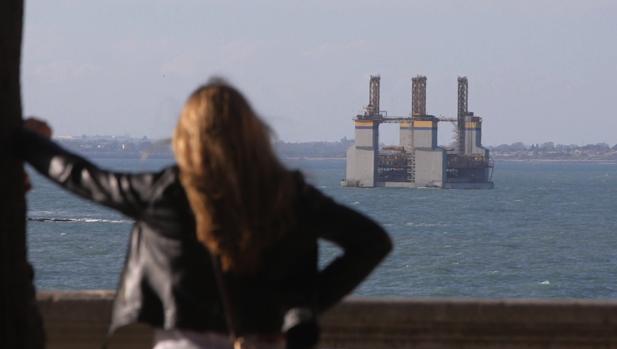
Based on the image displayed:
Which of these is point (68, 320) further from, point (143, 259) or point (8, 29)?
point (143, 259)

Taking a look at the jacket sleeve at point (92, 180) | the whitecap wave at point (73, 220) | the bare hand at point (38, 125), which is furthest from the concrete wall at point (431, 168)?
the jacket sleeve at point (92, 180)

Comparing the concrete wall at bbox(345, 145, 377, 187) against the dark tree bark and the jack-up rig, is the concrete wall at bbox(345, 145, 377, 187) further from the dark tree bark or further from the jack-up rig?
the dark tree bark

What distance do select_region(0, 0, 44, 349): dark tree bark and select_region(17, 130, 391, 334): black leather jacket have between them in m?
A: 0.59

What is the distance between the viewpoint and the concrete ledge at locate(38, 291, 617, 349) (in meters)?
5.55

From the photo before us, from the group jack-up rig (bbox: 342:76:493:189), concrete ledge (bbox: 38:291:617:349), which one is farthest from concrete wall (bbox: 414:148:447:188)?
concrete ledge (bbox: 38:291:617:349)

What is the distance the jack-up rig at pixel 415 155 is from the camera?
169000mm

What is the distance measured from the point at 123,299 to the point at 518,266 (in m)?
75.0

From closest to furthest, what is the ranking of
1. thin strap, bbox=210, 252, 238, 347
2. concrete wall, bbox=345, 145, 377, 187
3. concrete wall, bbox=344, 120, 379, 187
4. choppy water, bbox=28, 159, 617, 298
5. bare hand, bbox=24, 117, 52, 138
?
A: thin strap, bbox=210, 252, 238, 347 → bare hand, bbox=24, 117, 52, 138 → choppy water, bbox=28, 159, 617, 298 → concrete wall, bbox=345, 145, 377, 187 → concrete wall, bbox=344, 120, 379, 187

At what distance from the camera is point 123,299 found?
2.96 m

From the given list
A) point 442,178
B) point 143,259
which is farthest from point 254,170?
point 442,178

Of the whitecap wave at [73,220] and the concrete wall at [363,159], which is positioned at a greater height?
the concrete wall at [363,159]

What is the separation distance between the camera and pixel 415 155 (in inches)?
6757

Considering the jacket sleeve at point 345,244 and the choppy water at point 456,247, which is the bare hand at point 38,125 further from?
the choppy water at point 456,247

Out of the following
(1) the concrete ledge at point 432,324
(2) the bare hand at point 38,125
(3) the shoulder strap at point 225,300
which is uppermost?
(2) the bare hand at point 38,125
